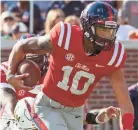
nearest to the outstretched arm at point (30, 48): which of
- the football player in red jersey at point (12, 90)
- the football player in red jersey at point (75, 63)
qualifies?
the football player in red jersey at point (75, 63)

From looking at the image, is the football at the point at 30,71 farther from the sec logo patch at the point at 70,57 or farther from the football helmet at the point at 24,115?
the sec logo patch at the point at 70,57

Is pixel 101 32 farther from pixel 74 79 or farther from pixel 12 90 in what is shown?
pixel 12 90

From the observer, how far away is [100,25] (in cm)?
585

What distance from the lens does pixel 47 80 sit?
5977 millimetres

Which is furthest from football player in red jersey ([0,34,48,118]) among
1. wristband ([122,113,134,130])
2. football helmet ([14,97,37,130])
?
wristband ([122,113,134,130])

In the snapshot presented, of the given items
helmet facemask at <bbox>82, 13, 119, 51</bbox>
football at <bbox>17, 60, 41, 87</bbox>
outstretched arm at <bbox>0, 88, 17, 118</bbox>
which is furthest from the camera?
outstretched arm at <bbox>0, 88, 17, 118</bbox>

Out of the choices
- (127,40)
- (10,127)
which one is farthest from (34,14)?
(10,127)

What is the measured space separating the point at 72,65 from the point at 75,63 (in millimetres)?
30

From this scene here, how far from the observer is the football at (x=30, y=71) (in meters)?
6.14

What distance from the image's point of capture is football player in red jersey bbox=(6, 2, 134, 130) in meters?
5.83

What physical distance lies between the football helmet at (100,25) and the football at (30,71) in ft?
2.09

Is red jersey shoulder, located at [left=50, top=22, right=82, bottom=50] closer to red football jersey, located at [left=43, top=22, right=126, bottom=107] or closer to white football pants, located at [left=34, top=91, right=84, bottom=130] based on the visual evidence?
red football jersey, located at [left=43, top=22, right=126, bottom=107]

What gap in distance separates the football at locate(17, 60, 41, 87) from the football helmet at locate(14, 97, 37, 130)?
0.25 m

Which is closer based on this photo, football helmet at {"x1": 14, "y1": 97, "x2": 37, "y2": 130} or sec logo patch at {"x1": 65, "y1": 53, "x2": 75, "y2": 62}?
sec logo patch at {"x1": 65, "y1": 53, "x2": 75, "y2": 62}
